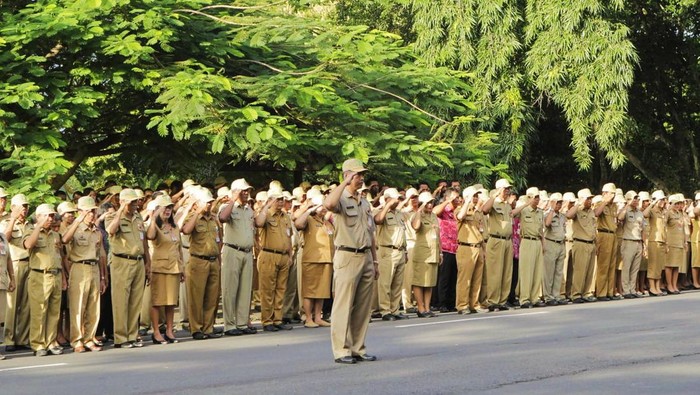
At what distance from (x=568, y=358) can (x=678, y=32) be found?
968 inches

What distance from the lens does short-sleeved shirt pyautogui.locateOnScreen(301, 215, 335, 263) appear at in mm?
17750

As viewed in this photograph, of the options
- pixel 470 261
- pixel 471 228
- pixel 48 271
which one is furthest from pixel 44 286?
pixel 471 228

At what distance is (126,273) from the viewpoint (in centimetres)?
1502

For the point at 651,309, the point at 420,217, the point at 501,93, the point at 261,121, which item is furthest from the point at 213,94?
the point at 501,93

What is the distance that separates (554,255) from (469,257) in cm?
238

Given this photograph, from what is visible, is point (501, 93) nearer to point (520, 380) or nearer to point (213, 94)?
point (213, 94)

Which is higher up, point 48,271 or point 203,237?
point 203,237

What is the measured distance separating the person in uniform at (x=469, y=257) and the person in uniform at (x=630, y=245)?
4404mm

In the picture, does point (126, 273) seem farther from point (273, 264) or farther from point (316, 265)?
point (316, 265)

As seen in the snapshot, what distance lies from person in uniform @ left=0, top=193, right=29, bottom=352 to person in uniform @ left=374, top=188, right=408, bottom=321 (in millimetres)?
5618

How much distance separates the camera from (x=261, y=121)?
67.2 ft

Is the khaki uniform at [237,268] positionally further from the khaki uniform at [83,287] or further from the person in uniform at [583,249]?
the person in uniform at [583,249]

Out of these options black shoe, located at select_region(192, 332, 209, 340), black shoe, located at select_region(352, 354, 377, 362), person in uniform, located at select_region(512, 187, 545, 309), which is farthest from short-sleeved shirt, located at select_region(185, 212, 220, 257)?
person in uniform, located at select_region(512, 187, 545, 309)

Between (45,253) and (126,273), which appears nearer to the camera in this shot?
(45,253)
